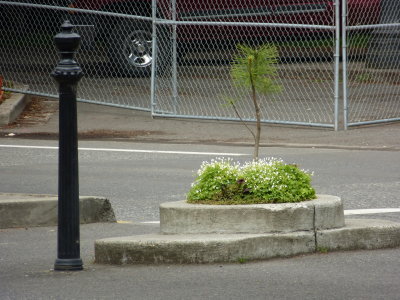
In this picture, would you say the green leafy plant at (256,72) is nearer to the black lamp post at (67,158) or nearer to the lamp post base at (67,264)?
the black lamp post at (67,158)

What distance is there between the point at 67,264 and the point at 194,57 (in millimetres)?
12057

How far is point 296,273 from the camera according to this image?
19.8ft

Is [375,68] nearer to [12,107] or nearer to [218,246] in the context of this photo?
[12,107]

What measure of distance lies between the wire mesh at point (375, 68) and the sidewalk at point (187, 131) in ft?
3.02

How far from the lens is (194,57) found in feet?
58.9

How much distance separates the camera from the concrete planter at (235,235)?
6.21 meters

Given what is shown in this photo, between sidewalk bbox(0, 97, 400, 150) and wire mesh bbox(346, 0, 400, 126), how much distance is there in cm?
92

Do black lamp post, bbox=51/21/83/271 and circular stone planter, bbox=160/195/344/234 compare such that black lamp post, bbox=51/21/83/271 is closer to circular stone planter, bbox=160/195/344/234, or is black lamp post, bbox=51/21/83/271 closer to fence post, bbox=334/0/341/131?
circular stone planter, bbox=160/195/344/234

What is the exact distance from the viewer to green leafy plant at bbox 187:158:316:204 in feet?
21.4

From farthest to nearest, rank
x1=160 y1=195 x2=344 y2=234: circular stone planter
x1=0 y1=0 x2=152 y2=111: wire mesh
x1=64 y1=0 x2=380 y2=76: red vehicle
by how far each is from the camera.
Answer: x1=64 y1=0 x2=380 y2=76: red vehicle → x1=0 y1=0 x2=152 y2=111: wire mesh → x1=160 y1=195 x2=344 y2=234: circular stone planter

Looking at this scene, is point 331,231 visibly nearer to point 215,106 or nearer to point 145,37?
point 215,106

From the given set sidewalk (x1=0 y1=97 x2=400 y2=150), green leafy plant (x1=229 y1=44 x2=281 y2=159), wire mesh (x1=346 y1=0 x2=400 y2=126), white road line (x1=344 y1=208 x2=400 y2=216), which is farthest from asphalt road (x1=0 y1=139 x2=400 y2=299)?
wire mesh (x1=346 y1=0 x2=400 y2=126)

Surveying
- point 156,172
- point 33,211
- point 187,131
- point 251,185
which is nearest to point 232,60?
point 187,131

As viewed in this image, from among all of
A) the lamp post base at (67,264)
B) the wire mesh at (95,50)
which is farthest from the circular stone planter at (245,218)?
the wire mesh at (95,50)
